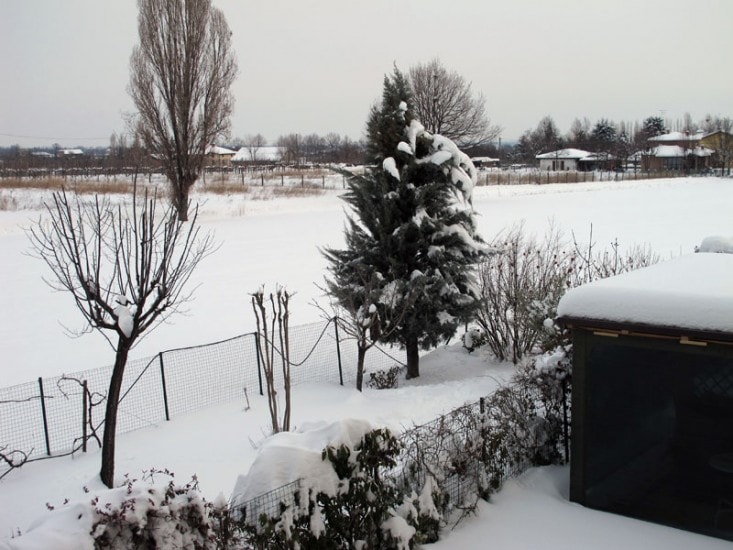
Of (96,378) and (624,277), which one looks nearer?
(624,277)

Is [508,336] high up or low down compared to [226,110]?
Result: down

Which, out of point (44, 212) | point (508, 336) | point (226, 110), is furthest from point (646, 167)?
point (508, 336)

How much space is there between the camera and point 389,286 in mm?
11344

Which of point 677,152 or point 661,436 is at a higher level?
point 677,152

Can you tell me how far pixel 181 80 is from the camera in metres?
31.6

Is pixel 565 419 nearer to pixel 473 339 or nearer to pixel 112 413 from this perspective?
pixel 112 413

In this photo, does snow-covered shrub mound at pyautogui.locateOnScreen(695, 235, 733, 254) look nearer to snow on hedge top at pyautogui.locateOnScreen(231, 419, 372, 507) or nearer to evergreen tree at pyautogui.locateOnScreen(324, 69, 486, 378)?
evergreen tree at pyautogui.locateOnScreen(324, 69, 486, 378)

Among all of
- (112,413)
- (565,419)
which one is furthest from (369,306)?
(112,413)

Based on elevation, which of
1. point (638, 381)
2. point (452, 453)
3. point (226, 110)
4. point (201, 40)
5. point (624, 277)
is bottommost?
point (452, 453)

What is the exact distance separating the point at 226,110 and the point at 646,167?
68.1 m

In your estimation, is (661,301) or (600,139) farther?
(600,139)

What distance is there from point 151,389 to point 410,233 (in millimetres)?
5193

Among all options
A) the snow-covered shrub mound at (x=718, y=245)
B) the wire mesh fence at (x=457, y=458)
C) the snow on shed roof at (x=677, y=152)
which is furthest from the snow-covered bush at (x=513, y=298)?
the snow on shed roof at (x=677, y=152)

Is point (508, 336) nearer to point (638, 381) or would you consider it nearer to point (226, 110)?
point (638, 381)
